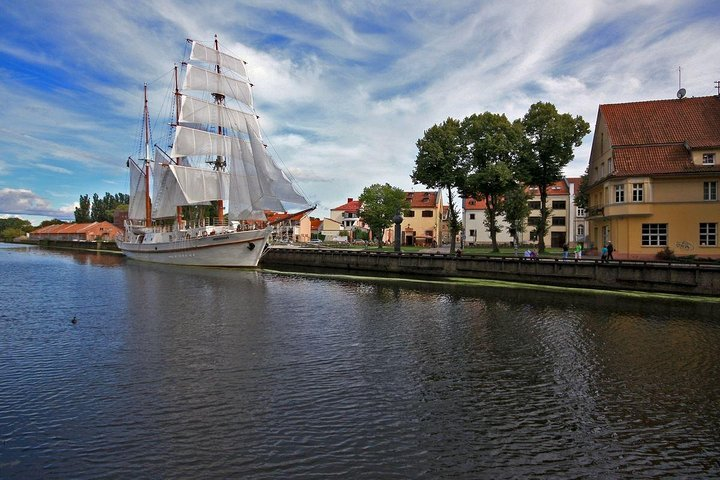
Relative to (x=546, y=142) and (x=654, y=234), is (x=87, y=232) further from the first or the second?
(x=654, y=234)

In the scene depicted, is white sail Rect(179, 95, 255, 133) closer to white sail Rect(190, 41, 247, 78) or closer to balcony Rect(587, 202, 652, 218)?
white sail Rect(190, 41, 247, 78)

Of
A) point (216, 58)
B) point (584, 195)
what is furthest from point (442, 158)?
point (216, 58)

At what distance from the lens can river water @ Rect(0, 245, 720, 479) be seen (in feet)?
29.5

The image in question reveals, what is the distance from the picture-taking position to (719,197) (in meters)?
40.2

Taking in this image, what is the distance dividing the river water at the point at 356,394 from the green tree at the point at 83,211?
184876mm

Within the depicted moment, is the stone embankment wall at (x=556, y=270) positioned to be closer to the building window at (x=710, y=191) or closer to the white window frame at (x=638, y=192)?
the white window frame at (x=638, y=192)

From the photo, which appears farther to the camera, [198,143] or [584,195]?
[198,143]

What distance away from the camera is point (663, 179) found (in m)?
41.6

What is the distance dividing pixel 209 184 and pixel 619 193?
53588 mm

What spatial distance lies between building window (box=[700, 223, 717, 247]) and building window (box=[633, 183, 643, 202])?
544 centimetres

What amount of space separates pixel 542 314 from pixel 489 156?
116 feet

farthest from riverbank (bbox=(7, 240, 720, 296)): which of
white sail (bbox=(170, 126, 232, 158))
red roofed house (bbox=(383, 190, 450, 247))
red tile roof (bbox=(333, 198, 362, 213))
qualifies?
red tile roof (bbox=(333, 198, 362, 213))

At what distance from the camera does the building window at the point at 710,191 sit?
40406 millimetres

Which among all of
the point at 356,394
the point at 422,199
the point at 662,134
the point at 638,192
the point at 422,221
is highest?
the point at 662,134
